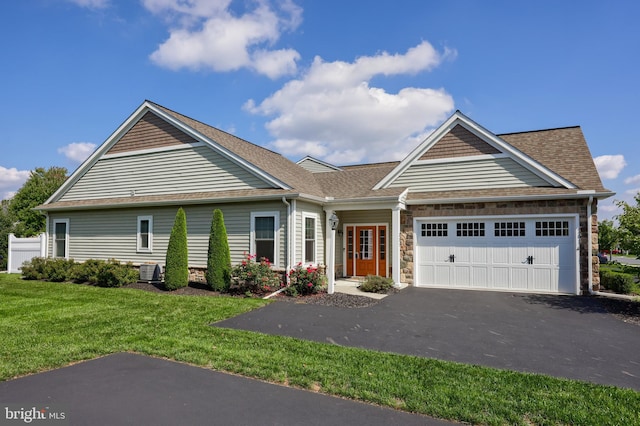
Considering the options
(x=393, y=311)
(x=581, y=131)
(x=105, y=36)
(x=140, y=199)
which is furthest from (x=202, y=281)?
(x=581, y=131)

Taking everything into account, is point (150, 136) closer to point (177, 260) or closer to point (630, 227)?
point (177, 260)

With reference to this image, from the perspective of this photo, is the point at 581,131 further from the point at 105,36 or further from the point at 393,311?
the point at 105,36

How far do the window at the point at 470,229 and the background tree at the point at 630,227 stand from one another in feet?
12.1

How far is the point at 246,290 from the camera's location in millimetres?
11945

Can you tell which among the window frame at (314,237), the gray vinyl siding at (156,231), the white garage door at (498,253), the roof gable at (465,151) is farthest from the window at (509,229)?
the gray vinyl siding at (156,231)

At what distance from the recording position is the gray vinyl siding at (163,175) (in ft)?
45.8

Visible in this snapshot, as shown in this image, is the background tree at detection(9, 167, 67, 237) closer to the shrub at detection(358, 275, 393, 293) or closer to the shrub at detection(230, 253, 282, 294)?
the shrub at detection(230, 253, 282, 294)

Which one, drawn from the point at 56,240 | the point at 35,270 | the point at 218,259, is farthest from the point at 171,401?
the point at 56,240

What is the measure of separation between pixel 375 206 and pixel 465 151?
12.4ft

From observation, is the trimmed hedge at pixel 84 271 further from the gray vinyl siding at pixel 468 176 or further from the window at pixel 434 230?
the window at pixel 434 230

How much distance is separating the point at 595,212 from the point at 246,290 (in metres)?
10.9

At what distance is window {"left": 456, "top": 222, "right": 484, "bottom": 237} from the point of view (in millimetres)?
12672

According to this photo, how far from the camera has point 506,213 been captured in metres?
12.3

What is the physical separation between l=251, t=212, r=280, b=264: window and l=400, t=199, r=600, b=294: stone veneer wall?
14.8ft
